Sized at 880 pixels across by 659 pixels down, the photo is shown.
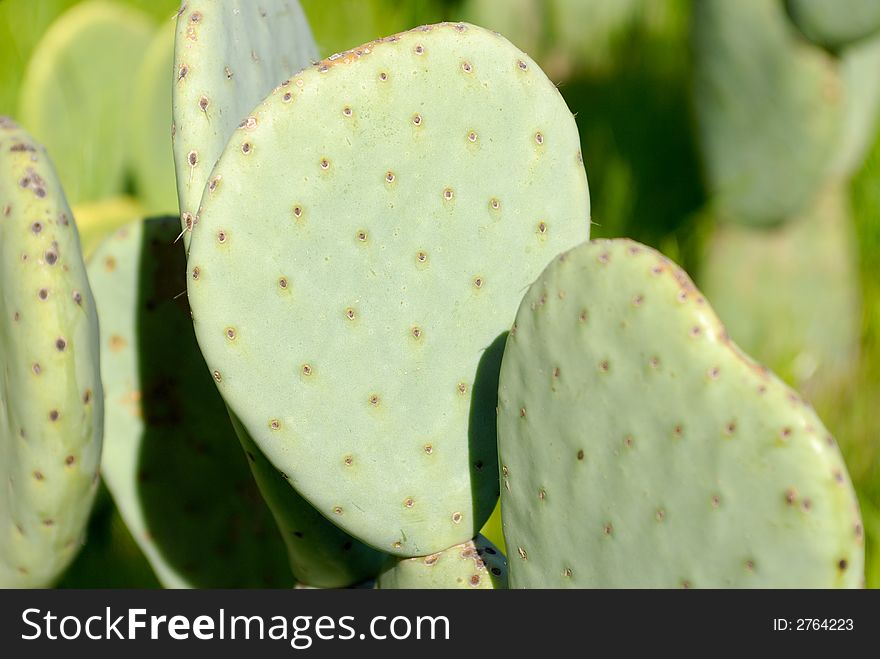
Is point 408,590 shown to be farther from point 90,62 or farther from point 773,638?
point 90,62

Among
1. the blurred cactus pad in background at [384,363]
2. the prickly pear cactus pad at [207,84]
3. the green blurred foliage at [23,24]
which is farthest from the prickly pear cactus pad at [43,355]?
the green blurred foliage at [23,24]

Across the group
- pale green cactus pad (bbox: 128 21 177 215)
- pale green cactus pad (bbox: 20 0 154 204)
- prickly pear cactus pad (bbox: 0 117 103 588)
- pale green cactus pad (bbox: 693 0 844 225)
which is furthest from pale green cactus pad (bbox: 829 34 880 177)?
prickly pear cactus pad (bbox: 0 117 103 588)

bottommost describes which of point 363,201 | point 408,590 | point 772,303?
point 772,303

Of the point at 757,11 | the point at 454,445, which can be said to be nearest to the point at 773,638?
the point at 454,445

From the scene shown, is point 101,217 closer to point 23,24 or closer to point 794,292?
point 794,292

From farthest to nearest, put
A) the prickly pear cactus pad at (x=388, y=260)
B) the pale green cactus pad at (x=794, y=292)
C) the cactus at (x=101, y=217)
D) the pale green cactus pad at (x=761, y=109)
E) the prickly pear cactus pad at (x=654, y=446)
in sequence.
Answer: the pale green cactus pad at (x=794, y=292) < the pale green cactus pad at (x=761, y=109) < the cactus at (x=101, y=217) < the prickly pear cactus pad at (x=388, y=260) < the prickly pear cactus pad at (x=654, y=446)

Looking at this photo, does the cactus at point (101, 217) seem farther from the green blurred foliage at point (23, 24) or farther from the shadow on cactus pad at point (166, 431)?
the green blurred foliage at point (23, 24)
